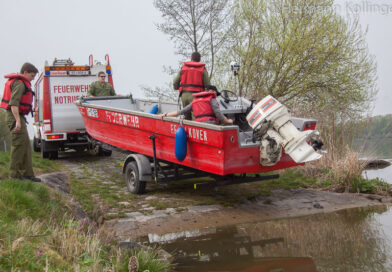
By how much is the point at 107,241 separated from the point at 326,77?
13.6 m

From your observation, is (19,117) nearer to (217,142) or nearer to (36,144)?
(217,142)

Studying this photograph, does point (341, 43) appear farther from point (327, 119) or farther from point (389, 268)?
point (389, 268)

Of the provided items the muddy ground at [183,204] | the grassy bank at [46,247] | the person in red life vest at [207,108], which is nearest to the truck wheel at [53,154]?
the muddy ground at [183,204]

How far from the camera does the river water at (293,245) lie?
3.95 metres

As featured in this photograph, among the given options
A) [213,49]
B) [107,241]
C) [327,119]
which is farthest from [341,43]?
[107,241]

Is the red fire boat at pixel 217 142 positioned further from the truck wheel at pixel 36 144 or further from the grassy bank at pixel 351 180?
the truck wheel at pixel 36 144

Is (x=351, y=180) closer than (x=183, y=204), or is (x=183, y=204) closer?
(x=183, y=204)

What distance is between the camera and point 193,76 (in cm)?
702

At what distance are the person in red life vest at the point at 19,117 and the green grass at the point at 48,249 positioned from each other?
5.05ft

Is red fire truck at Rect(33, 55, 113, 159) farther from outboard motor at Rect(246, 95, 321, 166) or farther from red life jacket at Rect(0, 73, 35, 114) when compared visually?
outboard motor at Rect(246, 95, 321, 166)

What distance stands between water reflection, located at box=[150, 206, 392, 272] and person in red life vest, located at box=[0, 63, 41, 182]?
2487mm

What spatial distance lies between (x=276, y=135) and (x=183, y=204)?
2012 mm

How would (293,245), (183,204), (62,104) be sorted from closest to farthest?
(293,245) < (183,204) < (62,104)

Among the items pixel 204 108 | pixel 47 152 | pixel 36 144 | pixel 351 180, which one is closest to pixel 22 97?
pixel 204 108
